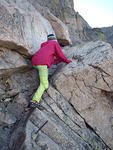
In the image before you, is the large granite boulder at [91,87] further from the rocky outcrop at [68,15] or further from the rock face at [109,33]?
the rock face at [109,33]

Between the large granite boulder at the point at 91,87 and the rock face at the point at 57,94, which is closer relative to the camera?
the rock face at the point at 57,94

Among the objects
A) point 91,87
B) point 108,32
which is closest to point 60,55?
point 91,87

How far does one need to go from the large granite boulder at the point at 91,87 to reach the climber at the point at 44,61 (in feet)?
2.09

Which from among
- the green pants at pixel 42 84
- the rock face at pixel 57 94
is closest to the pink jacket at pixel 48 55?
the green pants at pixel 42 84

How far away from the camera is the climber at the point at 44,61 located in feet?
35.2

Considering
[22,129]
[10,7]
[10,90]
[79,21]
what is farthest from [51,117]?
[79,21]

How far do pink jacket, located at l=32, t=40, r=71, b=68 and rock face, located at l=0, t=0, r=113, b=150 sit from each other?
0.54 m

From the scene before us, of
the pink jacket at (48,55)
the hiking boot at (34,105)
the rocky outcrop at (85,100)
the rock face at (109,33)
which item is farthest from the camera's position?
the rock face at (109,33)

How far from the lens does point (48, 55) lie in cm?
1155

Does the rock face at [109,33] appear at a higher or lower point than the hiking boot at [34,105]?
higher

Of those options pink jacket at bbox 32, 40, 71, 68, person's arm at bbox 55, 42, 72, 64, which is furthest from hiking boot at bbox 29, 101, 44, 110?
person's arm at bbox 55, 42, 72, 64

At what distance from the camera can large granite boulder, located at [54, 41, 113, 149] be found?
11.5 metres

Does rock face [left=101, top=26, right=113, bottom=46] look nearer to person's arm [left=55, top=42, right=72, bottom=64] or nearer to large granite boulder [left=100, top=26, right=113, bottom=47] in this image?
large granite boulder [left=100, top=26, right=113, bottom=47]

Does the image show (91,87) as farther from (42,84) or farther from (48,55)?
(48,55)
